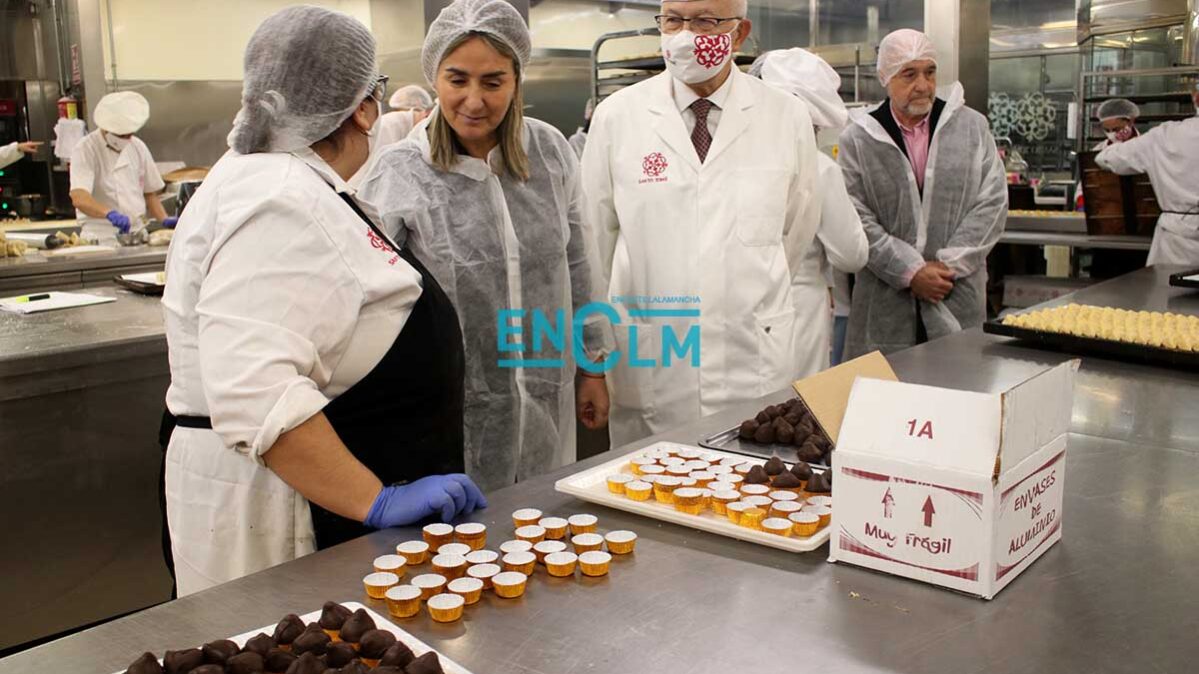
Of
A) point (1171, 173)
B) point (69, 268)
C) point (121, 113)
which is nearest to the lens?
point (69, 268)

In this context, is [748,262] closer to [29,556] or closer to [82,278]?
[29,556]

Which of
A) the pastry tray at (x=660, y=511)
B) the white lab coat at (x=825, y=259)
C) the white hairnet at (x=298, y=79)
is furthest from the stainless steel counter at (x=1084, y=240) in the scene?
the white hairnet at (x=298, y=79)

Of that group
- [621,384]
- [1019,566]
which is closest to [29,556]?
[621,384]

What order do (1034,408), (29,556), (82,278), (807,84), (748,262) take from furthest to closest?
(82,278) → (807,84) → (29,556) → (748,262) → (1034,408)

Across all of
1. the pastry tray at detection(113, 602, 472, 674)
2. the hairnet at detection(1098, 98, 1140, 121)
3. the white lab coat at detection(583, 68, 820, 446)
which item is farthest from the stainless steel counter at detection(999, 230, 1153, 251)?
the pastry tray at detection(113, 602, 472, 674)

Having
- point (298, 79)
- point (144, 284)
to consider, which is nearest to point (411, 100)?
point (144, 284)

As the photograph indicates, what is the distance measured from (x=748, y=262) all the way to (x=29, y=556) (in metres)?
1.91

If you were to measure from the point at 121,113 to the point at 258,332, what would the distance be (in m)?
5.17

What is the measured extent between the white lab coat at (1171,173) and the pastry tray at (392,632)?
4.17m

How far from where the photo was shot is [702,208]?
2.29 metres

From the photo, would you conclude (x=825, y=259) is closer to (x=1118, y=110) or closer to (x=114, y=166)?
(x=1118, y=110)

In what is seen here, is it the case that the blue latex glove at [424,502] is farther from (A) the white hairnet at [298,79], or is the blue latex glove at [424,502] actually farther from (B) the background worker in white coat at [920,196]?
(B) the background worker in white coat at [920,196]

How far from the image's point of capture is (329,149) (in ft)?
4.82

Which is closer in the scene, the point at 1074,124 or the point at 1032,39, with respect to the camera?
the point at 1074,124
